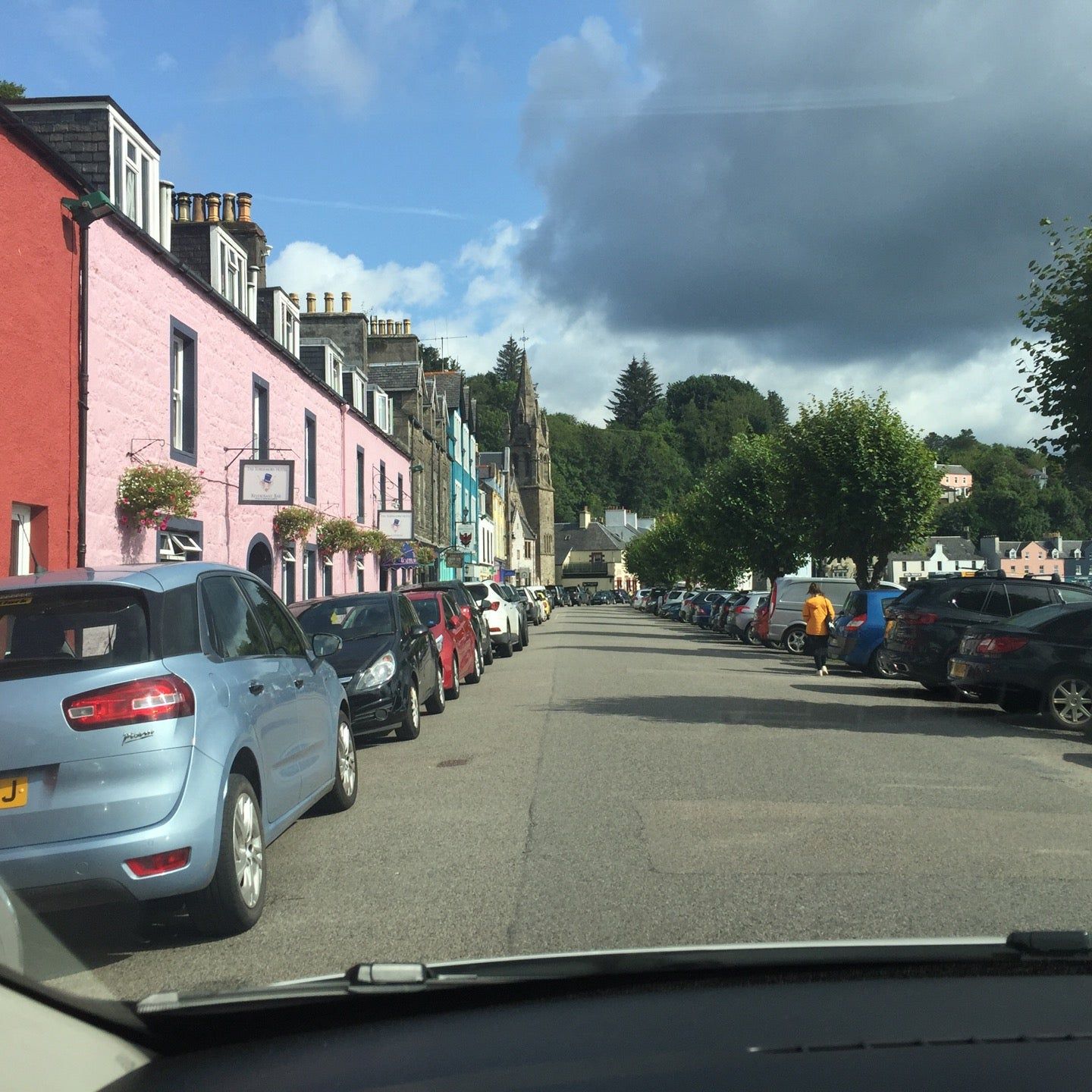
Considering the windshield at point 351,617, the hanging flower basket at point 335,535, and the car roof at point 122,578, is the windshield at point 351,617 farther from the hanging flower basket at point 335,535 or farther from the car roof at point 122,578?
the hanging flower basket at point 335,535

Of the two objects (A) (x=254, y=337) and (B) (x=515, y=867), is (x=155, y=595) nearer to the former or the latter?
(B) (x=515, y=867)

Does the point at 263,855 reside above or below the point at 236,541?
below

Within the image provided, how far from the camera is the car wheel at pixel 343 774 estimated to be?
849 cm

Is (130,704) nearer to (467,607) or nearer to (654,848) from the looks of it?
(654,848)

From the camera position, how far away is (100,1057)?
7.79ft

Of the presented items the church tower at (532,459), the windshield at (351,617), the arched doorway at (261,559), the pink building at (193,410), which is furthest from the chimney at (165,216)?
the church tower at (532,459)

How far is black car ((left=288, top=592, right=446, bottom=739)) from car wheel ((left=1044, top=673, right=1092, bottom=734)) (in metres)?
6.84

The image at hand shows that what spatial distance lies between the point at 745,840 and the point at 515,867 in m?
1.49

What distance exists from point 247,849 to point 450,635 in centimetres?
1191

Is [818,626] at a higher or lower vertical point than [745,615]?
higher

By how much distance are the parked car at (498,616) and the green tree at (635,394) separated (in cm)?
13878

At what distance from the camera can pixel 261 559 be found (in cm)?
2375

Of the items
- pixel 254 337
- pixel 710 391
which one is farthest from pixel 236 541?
pixel 710 391

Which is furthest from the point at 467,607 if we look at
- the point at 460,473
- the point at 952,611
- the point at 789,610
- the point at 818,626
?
the point at 460,473
